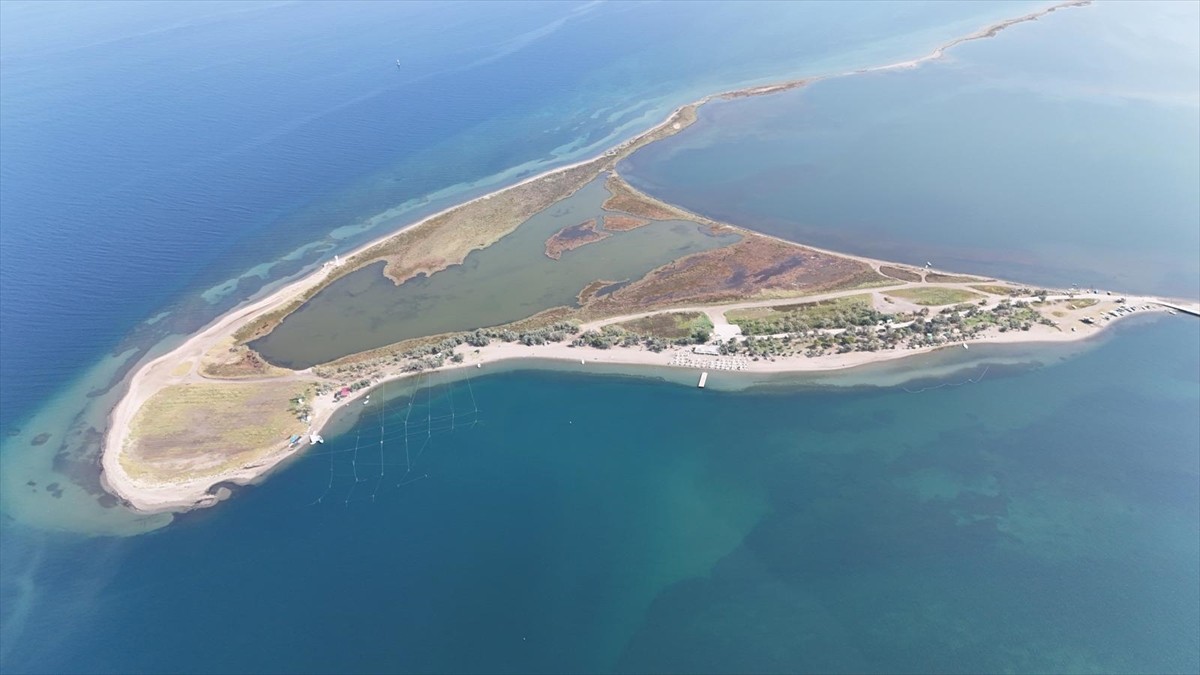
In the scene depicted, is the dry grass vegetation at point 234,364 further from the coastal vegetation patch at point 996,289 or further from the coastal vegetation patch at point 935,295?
the coastal vegetation patch at point 996,289

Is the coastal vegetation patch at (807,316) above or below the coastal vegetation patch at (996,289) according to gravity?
above

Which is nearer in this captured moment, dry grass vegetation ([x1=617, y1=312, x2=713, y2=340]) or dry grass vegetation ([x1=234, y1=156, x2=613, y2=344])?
dry grass vegetation ([x1=617, y1=312, x2=713, y2=340])

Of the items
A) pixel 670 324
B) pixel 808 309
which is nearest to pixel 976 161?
pixel 808 309

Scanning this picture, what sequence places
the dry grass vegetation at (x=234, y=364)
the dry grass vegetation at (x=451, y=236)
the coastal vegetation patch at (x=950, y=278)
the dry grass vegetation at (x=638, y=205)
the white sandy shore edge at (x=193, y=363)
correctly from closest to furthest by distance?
the white sandy shore edge at (x=193, y=363)
the dry grass vegetation at (x=234, y=364)
the coastal vegetation patch at (x=950, y=278)
the dry grass vegetation at (x=451, y=236)
the dry grass vegetation at (x=638, y=205)

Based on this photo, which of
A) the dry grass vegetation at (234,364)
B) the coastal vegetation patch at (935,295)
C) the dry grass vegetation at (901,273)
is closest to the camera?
the dry grass vegetation at (234,364)

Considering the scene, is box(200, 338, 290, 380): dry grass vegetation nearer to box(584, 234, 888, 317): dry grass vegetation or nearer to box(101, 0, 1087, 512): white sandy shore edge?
box(101, 0, 1087, 512): white sandy shore edge

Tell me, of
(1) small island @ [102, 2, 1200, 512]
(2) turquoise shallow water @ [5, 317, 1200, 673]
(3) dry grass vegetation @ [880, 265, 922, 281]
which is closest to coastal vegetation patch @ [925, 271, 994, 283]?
(1) small island @ [102, 2, 1200, 512]

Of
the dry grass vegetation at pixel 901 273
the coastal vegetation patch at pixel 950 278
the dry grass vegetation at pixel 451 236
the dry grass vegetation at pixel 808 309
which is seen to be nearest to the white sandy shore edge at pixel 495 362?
the dry grass vegetation at pixel 808 309
